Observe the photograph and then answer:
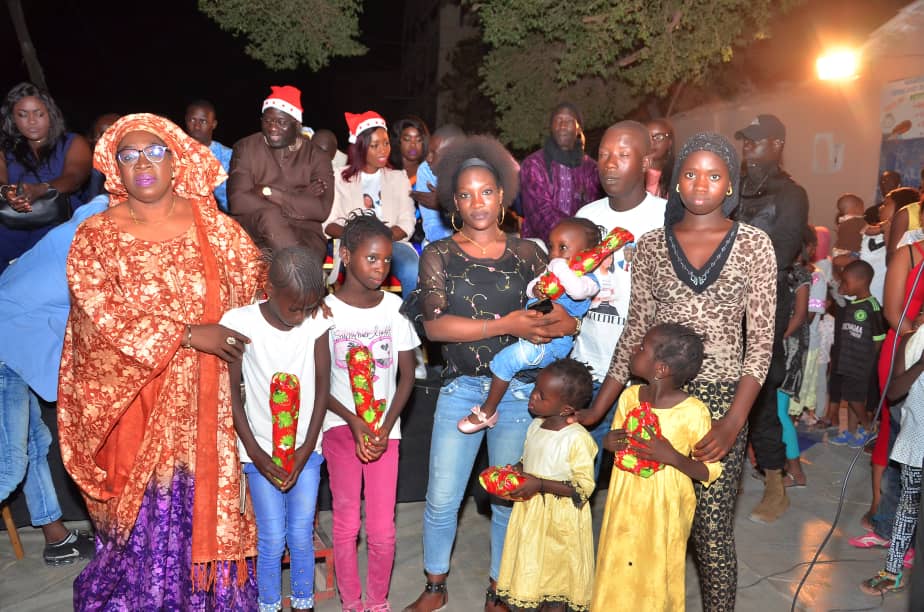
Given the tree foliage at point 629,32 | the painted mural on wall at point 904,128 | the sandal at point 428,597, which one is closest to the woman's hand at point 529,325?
the sandal at point 428,597

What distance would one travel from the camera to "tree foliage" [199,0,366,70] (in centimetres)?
963

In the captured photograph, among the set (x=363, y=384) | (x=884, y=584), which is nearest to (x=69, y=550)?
(x=363, y=384)

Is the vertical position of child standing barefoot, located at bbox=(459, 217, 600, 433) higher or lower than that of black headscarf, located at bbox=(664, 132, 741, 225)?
lower

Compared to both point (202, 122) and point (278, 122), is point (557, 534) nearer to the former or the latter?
point (278, 122)

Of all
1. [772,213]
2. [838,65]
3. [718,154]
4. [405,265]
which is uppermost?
[838,65]

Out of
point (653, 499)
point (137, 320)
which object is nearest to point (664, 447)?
point (653, 499)

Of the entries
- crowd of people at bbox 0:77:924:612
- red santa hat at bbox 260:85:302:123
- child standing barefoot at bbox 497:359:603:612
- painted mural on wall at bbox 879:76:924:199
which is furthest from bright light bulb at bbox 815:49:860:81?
child standing barefoot at bbox 497:359:603:612

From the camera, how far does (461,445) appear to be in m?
3.58

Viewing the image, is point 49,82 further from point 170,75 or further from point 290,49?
point 290,49

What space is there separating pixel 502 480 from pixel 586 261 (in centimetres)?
104

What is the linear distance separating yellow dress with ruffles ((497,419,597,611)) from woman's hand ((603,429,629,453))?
206 millimetres

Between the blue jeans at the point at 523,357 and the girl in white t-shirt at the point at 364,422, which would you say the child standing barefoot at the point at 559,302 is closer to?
the blue jeans at the point at 523,357

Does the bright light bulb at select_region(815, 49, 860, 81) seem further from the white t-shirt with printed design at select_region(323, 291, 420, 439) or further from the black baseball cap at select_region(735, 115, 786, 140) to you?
the white t-shirt with printed design at select_region(323, 291, 420, 439)

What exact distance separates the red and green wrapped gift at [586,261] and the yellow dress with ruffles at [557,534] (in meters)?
0.63
